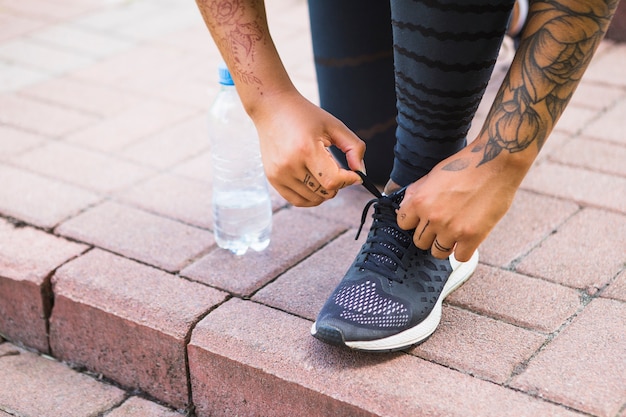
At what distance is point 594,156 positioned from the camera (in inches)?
85.7

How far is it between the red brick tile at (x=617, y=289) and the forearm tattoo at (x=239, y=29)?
0.77 metres

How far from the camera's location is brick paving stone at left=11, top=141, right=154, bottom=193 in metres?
2.07

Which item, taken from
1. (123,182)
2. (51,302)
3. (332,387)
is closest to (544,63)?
(332,387)

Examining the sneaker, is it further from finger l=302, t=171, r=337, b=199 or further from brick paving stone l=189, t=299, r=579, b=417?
finger l=302, t=171, r=337, b=199

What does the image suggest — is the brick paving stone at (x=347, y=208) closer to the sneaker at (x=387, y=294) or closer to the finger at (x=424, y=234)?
the sneaker at (x=387, y=294)

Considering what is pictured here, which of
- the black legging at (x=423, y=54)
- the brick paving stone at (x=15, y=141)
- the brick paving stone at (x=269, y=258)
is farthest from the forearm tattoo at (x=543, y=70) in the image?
the brick paving stone at (x=15, y=141)

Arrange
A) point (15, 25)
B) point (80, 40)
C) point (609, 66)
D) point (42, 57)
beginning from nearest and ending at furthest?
point (609, 66)
point (42, 57)
point (80, 40)
point (15, 25)

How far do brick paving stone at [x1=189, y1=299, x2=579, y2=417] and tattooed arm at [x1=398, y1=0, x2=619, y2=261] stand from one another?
23 centimetres

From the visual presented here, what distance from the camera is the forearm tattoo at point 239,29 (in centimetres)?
136

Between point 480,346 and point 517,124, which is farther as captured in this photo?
point 480,346

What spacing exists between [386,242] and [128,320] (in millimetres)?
507

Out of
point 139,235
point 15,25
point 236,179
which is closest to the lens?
point 139,235

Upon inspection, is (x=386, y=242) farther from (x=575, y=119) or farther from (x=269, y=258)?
(x=575, y=119)

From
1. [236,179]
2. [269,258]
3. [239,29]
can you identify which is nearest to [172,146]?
[236,179]
